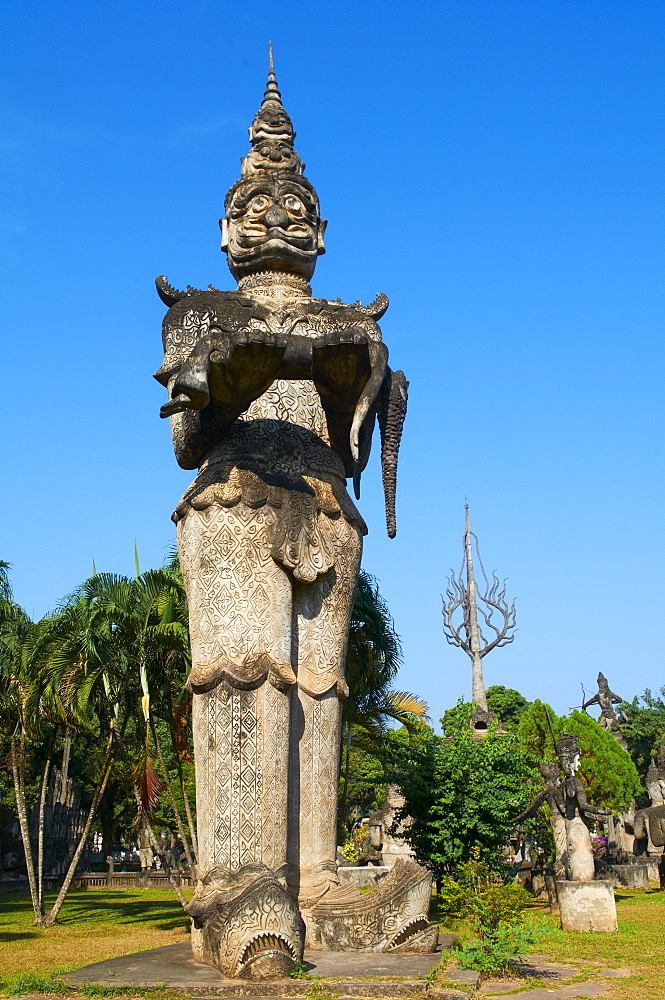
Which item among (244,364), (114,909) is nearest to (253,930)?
(244,364)

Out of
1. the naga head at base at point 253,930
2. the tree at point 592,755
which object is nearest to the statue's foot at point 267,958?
the naga head at base at point 253,930

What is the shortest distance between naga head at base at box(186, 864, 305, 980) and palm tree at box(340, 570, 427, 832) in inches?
326

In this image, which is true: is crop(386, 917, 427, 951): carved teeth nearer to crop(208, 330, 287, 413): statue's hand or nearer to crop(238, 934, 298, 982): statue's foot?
crop(238, 934, 298, 982): statue's foot

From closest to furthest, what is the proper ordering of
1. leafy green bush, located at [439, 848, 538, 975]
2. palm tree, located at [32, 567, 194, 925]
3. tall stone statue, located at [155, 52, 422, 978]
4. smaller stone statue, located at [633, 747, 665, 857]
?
leafy green bush, located at [439, 848, 538, 975] < tall stone statue, located at [155, 52, 422, 978] < palm tree, located at [32, 567, 194, 925] < smaller stone statue, located at [633, 747, 665, 857]

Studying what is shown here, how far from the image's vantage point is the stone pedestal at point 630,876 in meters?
16.6

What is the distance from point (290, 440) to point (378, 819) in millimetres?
15660

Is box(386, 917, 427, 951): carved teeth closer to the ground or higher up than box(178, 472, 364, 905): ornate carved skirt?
closer to the ground

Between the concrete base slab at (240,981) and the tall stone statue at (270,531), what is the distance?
21 cm

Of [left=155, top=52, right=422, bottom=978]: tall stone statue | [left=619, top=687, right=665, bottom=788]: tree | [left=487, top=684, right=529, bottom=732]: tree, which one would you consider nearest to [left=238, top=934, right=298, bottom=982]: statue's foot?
[left=155, top=52, right=422, bottom=978]: tall stone statue

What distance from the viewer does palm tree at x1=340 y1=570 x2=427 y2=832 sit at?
538 inches

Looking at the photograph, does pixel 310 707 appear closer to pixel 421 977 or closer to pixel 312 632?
pixel 312 632

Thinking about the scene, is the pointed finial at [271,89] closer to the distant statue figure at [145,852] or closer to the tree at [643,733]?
the distant statue figure at [145,852]

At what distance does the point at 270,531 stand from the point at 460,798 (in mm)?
7205

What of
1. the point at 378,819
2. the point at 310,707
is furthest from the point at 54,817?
the point at 310,707
